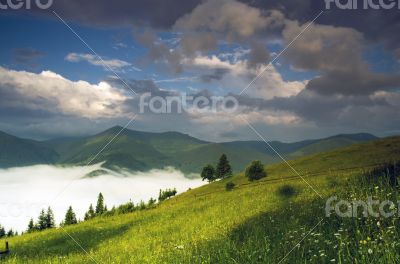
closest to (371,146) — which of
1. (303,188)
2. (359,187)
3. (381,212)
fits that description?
(303,188)

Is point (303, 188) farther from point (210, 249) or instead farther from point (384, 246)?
point (384, 246)

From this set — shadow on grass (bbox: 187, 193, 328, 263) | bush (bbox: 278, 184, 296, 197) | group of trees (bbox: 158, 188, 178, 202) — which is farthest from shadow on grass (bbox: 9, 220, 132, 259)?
group of trees (bbox: 158, 188, 178, 202)

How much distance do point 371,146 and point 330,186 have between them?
172ft

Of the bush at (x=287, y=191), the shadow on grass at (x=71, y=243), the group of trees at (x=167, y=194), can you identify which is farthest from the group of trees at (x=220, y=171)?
the bush at (x=287, y=191)

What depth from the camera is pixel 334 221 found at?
1471 centimetres

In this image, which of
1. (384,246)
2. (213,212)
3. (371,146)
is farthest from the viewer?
(371,146)

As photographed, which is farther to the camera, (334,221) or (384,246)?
(334,221)

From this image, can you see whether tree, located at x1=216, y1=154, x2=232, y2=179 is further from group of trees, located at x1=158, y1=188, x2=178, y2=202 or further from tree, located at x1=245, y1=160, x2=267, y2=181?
tree, located at x1=245, y1=160, x2=267, y2=181

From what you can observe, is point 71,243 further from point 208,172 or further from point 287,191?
point 208,172

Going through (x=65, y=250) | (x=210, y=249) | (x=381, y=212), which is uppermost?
(x=381, y=212)

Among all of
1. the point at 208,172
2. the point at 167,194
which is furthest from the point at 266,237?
the point at 208,172

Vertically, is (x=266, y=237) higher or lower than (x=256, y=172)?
lower

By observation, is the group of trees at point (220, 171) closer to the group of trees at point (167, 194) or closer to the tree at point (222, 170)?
the tree at point (222, 170)

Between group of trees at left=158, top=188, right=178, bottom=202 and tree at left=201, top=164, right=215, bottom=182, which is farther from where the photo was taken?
tree at left=201, top=164, right=215, bottom=182
